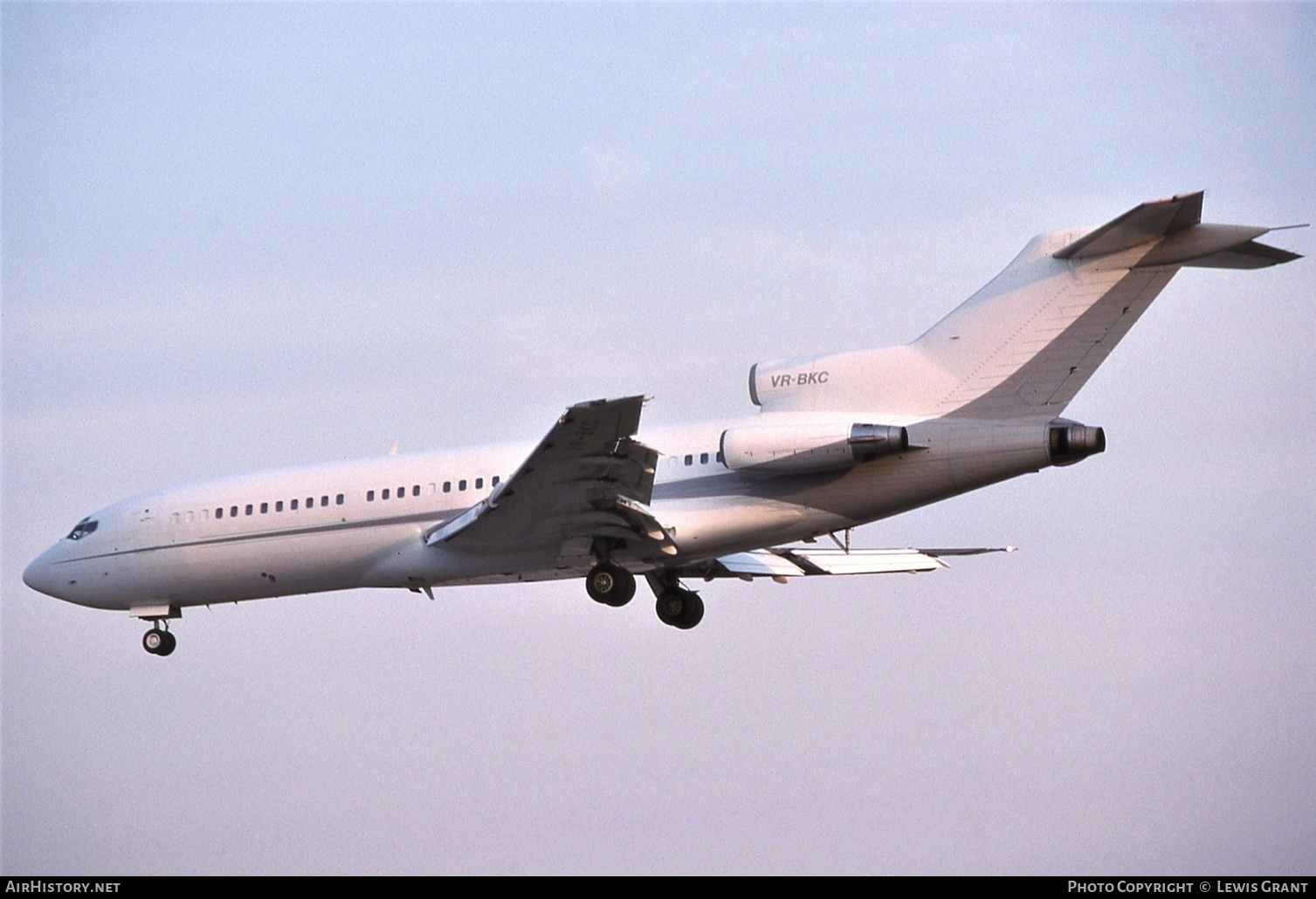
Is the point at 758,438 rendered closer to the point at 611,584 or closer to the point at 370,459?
the point at 611,584

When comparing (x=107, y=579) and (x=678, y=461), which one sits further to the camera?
(x=107, y=579)

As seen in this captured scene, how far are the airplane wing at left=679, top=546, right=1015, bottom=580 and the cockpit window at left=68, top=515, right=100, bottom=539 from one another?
1121 centimetres

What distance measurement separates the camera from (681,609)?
101 feet

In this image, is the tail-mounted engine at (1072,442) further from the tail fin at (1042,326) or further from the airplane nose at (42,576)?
the airplane nose at (42,576)

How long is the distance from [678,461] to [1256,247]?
30.4 ft

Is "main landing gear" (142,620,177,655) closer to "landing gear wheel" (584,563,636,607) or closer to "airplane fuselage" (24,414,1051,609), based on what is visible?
"airplane fuselage" (24,414,1051,609)

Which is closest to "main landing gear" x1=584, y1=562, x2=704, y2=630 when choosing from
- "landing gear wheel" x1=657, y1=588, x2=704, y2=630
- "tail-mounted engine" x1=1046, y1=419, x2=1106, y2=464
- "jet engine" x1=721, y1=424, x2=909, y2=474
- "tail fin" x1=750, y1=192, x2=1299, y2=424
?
"landing gear wheel" x1=657, y1=588, x2=704, y2=630

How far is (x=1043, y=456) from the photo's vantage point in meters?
24.6

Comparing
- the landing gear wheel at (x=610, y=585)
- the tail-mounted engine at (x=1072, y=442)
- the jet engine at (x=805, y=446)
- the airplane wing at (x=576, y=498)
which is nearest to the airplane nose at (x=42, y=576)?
the airplane wing at (x=576, y=498)

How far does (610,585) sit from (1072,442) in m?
7.78

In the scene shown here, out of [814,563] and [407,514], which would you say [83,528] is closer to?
[407,514]

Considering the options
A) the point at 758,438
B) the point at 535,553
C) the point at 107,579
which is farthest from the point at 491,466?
the point at 107,579

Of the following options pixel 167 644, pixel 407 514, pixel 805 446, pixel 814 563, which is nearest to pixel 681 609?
pixel 814 563

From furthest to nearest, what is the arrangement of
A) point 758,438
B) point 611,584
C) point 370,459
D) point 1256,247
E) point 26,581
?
1. point 26,581
2. point 370,459
3. point 611,584
4. point 758,438
5. point 1256,247
